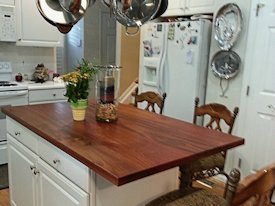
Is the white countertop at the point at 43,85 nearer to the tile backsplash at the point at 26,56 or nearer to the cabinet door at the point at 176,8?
the tile backsplash at the point at 26,56

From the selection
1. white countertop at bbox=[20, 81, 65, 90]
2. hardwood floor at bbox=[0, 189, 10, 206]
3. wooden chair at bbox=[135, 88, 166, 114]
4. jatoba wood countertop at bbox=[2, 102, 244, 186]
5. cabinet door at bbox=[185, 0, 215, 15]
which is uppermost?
cabinet door at bbox=[185, 0, 215, 15]

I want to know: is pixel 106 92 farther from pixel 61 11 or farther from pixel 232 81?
pixel 232 81

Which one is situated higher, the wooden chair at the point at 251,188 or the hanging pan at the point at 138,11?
the hanging pan at the point at 138,11

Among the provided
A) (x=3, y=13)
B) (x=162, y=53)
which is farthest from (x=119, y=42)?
(x=3, y=13)

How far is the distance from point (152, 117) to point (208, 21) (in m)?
1.61

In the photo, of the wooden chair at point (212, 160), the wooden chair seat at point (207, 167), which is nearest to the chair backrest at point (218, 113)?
the wooden chair at point (212, 160)

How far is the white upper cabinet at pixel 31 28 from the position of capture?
140 inches

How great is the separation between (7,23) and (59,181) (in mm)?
2521

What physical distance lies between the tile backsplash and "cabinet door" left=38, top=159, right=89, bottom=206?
2449mm

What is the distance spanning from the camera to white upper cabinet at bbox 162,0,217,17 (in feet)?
10.6

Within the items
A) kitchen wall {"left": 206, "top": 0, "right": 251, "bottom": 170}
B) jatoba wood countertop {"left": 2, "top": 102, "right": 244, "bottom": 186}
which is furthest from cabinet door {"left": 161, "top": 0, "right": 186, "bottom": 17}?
jatoba wood countertop {"left": 2, "top": 102, "right": 244, "bottom": 186}

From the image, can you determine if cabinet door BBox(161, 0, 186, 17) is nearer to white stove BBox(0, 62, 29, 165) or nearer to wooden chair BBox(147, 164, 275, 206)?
white stove BBox(0, 62, 29, 165)

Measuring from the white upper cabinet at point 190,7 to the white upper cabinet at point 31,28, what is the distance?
5.24ft

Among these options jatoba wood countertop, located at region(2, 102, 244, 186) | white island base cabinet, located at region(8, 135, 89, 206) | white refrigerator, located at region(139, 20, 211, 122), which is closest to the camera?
jatoba wood countertop, located at region(2, 102, 244, 186)
